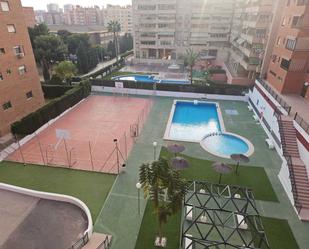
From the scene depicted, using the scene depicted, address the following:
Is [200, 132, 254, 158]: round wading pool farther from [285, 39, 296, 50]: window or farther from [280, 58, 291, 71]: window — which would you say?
[285, 39, 296, 50]: window

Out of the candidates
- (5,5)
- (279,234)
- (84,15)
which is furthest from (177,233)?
(84,15)

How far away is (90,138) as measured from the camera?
2370 cm

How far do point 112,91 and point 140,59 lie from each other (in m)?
29.9

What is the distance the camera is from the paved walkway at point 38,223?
12.8m

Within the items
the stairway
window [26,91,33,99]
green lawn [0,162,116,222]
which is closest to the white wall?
window [26,91,33,99]

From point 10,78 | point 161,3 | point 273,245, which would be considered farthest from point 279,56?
point 161,3

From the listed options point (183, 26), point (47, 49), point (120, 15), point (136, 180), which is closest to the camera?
point (136, 180)

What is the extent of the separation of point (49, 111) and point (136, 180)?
15675mm

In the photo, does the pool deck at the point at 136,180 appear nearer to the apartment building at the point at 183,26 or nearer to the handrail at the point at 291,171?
the handrail at the point at 291,171

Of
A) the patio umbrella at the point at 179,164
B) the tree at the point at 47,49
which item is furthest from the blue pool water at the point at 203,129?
the tree at the point at 47,49

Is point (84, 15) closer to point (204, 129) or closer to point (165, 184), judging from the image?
point (204, 129)

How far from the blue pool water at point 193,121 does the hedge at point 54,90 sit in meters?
18.6

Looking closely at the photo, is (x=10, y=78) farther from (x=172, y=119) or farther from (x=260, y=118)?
(x=260, y=118)

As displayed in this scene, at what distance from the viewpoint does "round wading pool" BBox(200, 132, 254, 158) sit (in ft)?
72.4
